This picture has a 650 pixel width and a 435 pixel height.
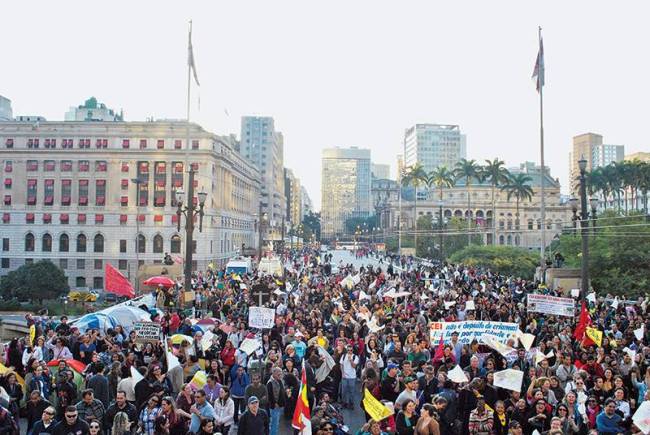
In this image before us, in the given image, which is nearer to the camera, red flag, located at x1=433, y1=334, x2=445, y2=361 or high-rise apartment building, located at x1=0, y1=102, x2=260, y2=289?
red flag, located at x1=433, y1=334, x2=445, y2=361

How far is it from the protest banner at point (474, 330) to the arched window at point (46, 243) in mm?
70105

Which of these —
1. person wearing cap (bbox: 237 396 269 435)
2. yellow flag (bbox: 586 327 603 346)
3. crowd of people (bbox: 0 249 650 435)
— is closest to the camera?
person wearing cap (bbox: 237 396 269 435)

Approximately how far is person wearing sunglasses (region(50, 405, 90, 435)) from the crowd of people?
0.02m

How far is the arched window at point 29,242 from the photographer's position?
7615 cm

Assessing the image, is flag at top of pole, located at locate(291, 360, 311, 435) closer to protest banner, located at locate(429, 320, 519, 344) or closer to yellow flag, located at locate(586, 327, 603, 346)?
protest banner, located at locate(429, 320, 519, 344)

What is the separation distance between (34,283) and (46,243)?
2425 centimetres

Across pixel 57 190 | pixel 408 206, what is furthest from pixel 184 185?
pixel 408 206

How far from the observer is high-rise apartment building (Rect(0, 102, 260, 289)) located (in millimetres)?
75438

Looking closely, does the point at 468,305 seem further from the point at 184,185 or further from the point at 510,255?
the point at 184,185

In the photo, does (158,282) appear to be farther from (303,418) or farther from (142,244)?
(142,244)

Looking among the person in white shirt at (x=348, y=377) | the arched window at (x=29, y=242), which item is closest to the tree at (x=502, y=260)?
the person in white shirt at (x=348, y=377)

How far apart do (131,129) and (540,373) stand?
69854mm

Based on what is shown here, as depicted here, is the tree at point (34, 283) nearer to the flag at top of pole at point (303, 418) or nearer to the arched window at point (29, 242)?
the arched window at point (29, 242)

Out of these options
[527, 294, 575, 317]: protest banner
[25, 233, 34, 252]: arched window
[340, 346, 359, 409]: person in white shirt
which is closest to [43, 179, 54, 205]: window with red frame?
[25, 233, 34, 252]: arched window
